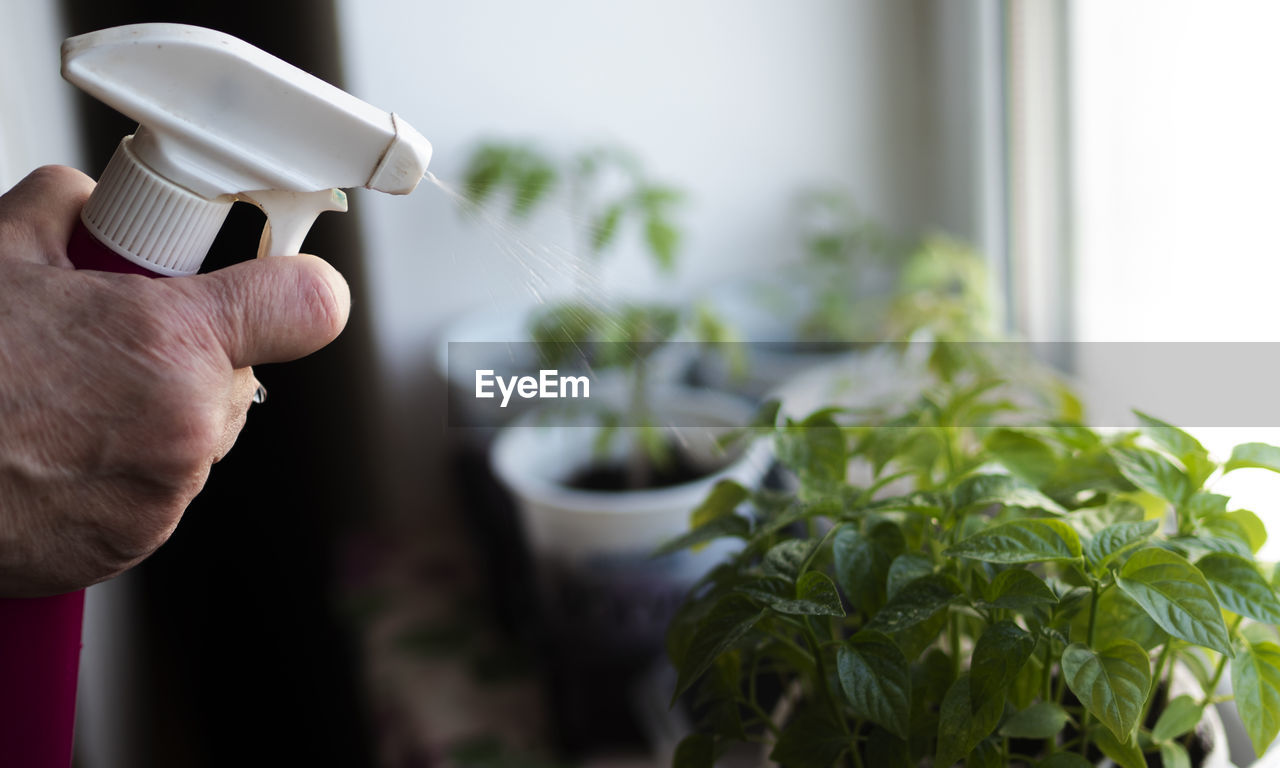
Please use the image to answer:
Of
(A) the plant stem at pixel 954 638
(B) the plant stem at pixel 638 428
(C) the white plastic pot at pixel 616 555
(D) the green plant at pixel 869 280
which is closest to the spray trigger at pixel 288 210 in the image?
(A) the plant stem at pixel 954 638

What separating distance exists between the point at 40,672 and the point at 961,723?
Result: 36 cm

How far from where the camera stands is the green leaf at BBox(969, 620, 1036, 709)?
32 centimetres

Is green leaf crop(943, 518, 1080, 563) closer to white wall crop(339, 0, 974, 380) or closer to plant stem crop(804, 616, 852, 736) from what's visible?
plant stem crop(804, 616, 852, 736)

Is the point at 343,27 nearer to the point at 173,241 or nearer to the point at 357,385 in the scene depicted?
the point at 357,385

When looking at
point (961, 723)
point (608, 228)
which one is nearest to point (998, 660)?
point (961, 723)

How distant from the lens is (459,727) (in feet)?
2.96

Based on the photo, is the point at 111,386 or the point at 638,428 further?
the point at 638,428

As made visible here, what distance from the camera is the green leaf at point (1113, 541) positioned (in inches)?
13.6

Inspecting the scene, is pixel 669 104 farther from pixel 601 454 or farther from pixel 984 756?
pixel 984 756

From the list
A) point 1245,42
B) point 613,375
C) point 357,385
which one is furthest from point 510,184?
point 1245,42

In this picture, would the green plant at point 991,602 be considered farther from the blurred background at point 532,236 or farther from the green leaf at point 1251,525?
the blurred background at point 532,236

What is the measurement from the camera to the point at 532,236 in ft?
3.12

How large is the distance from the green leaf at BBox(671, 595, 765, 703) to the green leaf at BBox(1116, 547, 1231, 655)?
131 mm

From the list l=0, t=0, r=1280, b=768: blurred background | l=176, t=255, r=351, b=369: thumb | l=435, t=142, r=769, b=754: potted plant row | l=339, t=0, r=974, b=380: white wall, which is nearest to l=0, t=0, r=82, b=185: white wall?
l=0, t=0, r=1280, b=768: blurred background
